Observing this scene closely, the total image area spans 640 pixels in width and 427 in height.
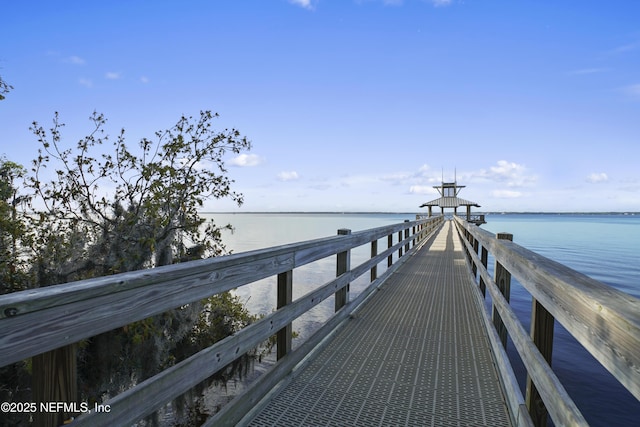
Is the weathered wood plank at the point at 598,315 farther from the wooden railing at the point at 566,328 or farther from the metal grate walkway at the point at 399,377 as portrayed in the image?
the metal grate walkway at the point at 399,377

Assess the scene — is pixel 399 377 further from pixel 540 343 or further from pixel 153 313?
pixel 153 313

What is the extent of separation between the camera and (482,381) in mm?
2934

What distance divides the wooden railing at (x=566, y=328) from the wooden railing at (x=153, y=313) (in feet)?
5.07

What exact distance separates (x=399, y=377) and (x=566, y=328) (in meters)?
1.80

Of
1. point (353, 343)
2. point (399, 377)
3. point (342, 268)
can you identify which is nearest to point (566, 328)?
point (399, 377)

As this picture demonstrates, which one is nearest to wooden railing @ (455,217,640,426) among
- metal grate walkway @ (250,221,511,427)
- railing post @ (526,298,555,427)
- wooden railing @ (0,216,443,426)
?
railing post @ (526,298,555,427)

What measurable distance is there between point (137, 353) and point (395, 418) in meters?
3.13

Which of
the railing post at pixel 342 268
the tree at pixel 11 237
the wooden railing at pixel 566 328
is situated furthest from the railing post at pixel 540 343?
the tree at pixel 11 237

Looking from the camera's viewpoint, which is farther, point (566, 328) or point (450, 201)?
point (450, 201)

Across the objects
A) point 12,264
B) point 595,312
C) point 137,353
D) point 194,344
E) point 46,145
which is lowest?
point 194,344

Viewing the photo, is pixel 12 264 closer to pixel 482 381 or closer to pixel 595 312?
pixel 482 381

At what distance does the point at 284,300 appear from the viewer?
9.36 ft

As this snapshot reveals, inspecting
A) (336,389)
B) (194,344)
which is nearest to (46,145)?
(194,344)

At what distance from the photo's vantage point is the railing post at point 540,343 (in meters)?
1.89
